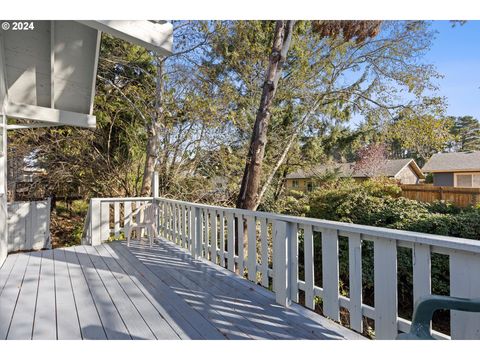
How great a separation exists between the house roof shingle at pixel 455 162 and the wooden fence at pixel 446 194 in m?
3.81

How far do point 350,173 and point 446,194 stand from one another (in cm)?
508

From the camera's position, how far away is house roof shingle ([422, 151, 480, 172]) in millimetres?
13094

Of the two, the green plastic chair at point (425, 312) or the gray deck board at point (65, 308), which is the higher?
the green plastic chair at point (425, 312)

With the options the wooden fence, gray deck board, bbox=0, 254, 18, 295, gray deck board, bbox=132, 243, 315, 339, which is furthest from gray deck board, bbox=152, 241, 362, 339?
the wooden fence

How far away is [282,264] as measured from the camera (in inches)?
97.8

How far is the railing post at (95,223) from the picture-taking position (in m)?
4.67

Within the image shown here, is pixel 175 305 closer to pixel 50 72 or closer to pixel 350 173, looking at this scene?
pixel 50 72

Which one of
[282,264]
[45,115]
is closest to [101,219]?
[45,115]

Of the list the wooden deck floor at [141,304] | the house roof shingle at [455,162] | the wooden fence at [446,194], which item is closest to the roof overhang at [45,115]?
the wooden deck floor at [141,304]

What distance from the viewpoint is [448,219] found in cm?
685

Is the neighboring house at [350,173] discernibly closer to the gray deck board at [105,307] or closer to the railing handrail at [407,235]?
the gray deck board at [105,307]
